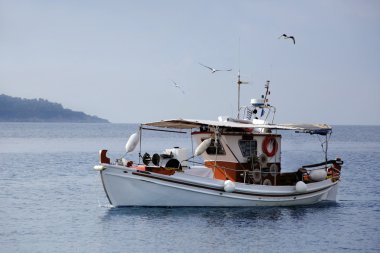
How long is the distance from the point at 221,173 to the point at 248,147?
1.79 meters

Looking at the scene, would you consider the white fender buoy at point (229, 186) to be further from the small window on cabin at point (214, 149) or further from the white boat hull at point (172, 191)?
the small window on cabin at point (214, 149)

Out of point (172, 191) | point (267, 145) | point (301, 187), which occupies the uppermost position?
point (267, 145)

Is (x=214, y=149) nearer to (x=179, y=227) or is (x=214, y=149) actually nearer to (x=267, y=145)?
(x=267, y=145)

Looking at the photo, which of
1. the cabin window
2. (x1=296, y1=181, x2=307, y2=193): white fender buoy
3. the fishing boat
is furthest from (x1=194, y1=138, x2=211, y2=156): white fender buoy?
(x1=296, y1=181, x2=307, y2=193): white fender buoy

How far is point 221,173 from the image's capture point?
30500 mm

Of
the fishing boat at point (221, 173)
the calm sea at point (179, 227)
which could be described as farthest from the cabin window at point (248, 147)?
the calm sea at point (179, 227)

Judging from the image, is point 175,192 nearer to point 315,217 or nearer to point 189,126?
point 189,126

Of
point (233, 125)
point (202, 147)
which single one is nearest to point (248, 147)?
point (233, 125)

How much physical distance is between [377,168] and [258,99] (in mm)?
31626

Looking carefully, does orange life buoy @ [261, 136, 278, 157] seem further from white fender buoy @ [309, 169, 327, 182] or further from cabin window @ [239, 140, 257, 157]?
white fender buoy @ [309, 169, 327, 182]

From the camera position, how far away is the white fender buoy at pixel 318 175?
106 feet

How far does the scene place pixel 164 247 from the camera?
77.5ft

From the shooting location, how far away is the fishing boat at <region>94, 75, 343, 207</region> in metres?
28.6

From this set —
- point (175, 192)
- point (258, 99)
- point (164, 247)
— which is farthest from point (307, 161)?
point (164, 247)
